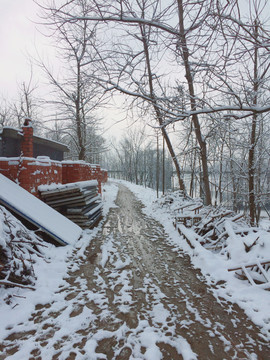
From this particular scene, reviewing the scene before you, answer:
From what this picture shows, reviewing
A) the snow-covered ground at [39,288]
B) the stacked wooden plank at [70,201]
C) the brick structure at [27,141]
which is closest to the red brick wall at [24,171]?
the stacked wooden plank at [70,201]

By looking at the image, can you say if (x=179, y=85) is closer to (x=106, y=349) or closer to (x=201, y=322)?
(x=201, y=322)

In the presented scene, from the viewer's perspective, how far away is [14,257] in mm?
3174

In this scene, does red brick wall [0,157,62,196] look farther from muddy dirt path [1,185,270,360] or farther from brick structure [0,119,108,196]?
muddy dirt path [1,185,270,360]

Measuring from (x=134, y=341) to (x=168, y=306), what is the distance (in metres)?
0.82

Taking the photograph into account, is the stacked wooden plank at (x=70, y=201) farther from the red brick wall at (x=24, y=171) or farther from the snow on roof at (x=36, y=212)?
the snow on roof at (x=36, y=212)

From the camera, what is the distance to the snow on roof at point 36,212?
4.53 metres

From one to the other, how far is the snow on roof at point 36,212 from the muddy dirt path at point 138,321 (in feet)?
3.78

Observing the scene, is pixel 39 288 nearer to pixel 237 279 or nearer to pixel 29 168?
pixel 237 279

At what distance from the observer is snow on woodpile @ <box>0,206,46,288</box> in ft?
9.58

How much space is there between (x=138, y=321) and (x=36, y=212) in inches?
140

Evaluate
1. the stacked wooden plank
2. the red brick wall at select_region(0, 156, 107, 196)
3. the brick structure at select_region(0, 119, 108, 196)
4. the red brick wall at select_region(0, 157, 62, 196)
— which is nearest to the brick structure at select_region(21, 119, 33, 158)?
the brick structure at select_region(0, 119, 108, 196)

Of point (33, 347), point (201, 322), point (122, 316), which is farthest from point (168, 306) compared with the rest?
point (33, 347)

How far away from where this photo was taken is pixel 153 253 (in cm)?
491

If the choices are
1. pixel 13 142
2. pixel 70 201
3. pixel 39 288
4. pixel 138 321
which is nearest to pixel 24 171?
pixel 70 201
